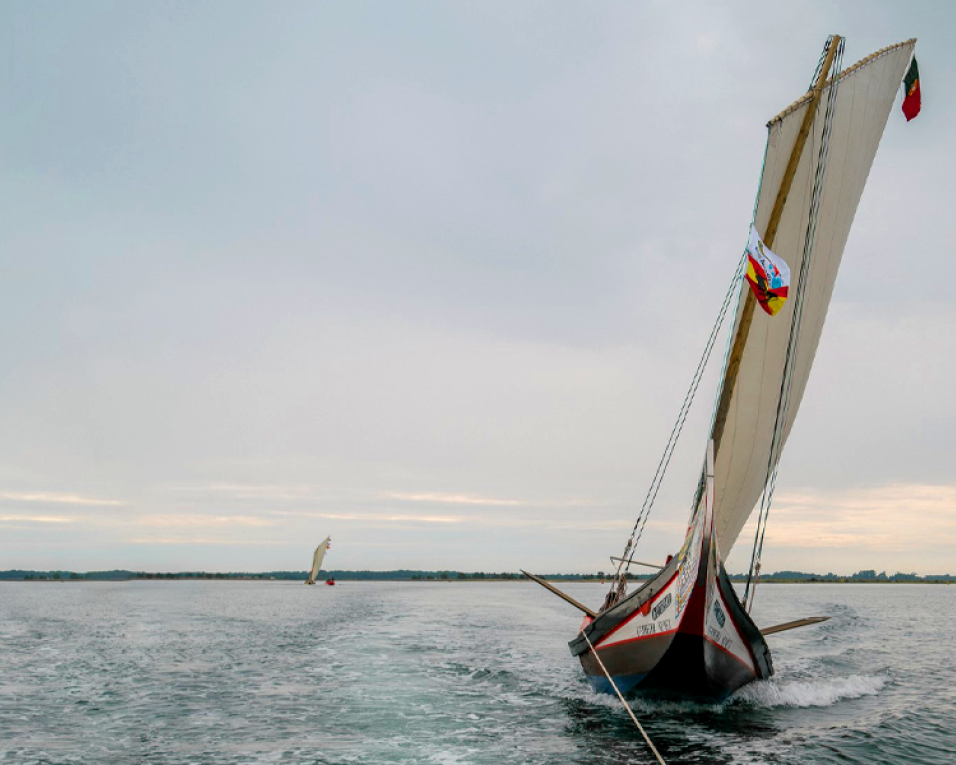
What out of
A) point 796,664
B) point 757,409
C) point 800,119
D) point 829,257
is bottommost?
point 796,664

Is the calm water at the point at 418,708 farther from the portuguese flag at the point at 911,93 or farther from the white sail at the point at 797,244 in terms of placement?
the portuguese flag at the point at 911,93

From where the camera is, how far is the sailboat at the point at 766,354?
15.6 m

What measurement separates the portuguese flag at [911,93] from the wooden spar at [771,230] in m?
2.38

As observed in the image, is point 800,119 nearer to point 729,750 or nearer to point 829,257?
point 829,257

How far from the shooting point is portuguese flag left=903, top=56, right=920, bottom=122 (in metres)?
18.7

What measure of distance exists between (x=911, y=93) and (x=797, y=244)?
5326 mm

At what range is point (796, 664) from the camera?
27.5 metres

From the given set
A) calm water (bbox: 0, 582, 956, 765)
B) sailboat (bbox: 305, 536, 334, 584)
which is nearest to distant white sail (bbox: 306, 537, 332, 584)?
sailboat (bbox: 305, 536, 334, 584)

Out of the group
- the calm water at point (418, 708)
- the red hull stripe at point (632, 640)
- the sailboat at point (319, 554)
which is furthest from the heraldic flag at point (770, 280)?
the sailboat at point (319, 554)

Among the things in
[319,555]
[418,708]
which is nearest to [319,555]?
[319,555]

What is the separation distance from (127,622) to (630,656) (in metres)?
39.8

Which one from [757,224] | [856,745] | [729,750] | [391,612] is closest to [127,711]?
[729,750]

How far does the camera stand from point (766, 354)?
59.1ft

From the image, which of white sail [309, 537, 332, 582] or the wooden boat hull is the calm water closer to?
the wooden boat hull
